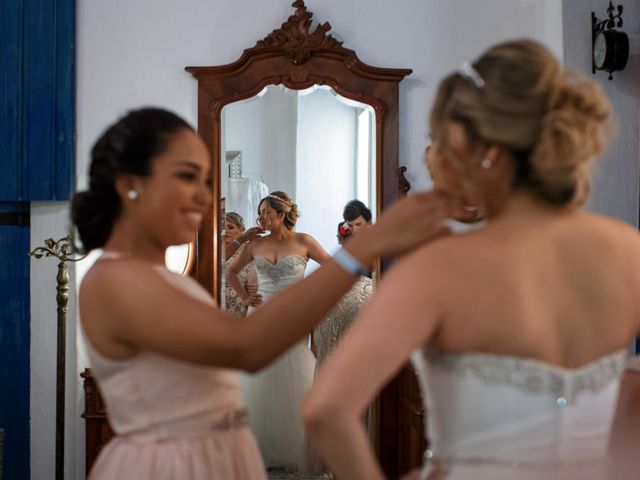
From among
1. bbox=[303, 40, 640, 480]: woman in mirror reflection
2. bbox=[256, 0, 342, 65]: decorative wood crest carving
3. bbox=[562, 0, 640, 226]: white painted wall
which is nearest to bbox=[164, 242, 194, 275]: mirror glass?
bbox=[256, 0, 342, 65]: decorative wood crest carving

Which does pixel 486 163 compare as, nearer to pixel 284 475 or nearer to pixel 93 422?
pixel 93 422

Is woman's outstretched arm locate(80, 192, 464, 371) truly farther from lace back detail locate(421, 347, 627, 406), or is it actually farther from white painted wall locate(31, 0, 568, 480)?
white painted wall locate(31, 0, 568, 480)

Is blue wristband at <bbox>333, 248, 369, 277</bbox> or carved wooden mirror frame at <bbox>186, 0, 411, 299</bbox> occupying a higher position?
carved wooden mirror frame at <bbox>186, 0, 411, 299</bbox>

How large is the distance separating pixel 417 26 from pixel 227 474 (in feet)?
8.81

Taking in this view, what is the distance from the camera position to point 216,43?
376 centimetres

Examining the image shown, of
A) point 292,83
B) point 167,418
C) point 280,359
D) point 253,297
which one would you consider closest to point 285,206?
point 253,297

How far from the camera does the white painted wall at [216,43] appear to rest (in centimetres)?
375

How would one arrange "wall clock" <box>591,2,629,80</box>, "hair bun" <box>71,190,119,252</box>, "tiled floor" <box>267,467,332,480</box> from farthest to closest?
"tiled floor" <box>267,467,332,480</box> → "wall clock" <box>591,2,629,80</box> → "hair bun" <box>71,190,119,252</box>

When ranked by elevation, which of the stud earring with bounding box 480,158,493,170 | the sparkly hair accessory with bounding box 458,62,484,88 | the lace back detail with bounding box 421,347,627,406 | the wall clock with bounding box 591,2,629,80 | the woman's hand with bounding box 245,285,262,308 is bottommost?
the woman's hand with bounding box 245,285,262,308

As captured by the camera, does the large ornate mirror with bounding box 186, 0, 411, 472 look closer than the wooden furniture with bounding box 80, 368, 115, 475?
No

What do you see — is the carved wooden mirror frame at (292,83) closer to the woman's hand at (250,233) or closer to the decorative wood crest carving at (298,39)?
the decorative wood crest carving at (298,39)

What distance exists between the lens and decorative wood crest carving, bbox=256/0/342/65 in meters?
3.69

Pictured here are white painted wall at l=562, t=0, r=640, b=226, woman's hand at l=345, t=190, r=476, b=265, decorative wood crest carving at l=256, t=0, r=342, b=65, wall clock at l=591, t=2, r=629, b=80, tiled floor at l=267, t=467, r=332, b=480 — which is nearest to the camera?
woman's hand at l=345, t=190, r=476, b=265

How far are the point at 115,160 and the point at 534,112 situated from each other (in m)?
0.76
